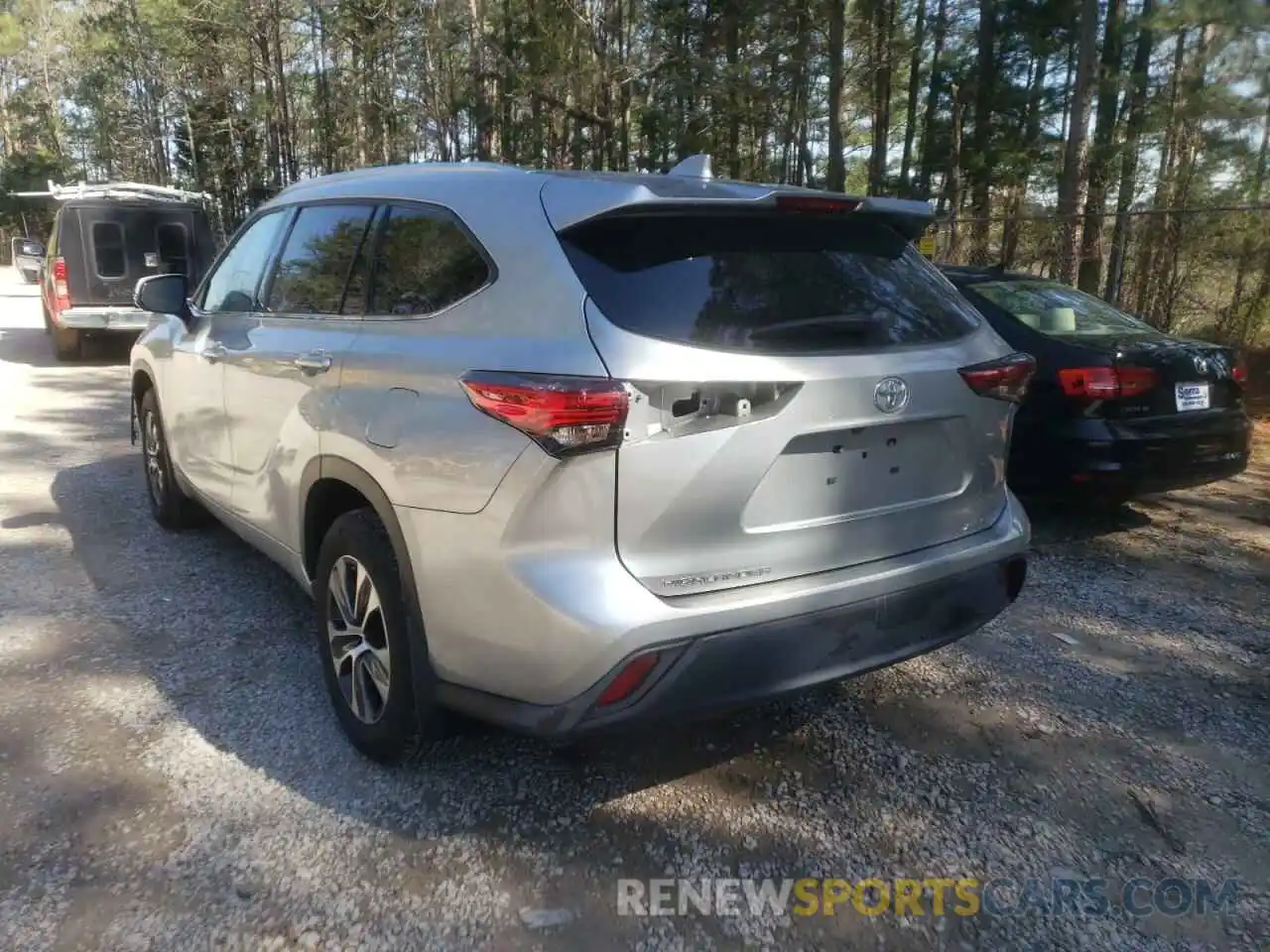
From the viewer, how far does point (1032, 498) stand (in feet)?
17.9

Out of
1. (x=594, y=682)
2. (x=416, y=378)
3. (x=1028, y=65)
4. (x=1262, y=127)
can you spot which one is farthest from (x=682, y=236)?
(x=1028, y=65)

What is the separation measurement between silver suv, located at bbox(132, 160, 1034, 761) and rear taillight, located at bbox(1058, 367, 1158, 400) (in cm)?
214

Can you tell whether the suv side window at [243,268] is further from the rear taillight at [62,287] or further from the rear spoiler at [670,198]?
the rear taillight at [62,287]

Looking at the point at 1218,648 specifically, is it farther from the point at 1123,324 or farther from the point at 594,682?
the point at 594,682

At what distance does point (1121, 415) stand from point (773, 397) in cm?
337

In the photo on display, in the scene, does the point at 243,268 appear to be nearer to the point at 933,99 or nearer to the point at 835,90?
the point at 835,90

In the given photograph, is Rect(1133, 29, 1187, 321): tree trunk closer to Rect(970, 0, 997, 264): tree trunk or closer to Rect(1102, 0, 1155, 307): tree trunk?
Rect(1102, 0, 1155, 307): tree trunk

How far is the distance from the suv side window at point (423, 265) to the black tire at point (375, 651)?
67 centimetres

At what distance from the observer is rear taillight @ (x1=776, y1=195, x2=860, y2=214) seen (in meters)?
2.64

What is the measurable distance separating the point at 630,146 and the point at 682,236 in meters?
20.0

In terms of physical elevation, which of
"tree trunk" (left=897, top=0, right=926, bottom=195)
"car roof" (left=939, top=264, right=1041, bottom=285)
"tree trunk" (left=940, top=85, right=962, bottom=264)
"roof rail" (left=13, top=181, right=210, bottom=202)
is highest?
"tree trunk" (left=897, top=0, right=926, bottom=195)

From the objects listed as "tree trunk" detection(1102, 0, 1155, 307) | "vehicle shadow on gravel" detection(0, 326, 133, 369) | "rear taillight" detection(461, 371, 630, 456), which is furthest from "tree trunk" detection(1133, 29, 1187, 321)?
"vehicle shadow on gravel" detection(0, 326, 133, 369)

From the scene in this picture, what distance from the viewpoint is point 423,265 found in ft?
9.61

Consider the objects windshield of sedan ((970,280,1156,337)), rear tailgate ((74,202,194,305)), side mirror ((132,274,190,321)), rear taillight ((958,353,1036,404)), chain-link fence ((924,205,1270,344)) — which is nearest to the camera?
rear taillight ((958,353,1036,404))
